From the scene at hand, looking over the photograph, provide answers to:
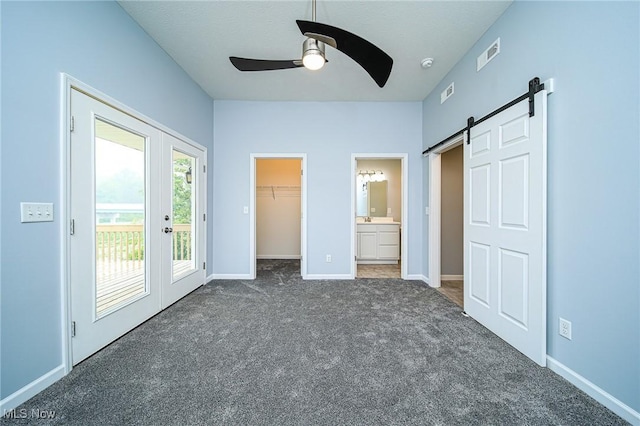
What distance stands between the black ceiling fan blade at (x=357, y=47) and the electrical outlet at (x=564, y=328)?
2.04 m

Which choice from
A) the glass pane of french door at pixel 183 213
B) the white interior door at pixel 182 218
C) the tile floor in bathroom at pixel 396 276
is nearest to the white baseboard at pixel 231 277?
the white interior door at pixel 182 218

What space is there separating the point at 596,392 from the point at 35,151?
3.57m

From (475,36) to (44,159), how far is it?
3.62 meters

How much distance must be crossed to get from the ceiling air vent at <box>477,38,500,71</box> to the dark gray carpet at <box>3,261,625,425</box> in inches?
98.8

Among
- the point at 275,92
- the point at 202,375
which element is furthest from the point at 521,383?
the point at 275,92

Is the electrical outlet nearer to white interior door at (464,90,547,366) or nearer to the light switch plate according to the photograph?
white interior door at (464,90,547,366)

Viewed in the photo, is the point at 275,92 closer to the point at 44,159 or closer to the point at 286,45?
the point at 286,45

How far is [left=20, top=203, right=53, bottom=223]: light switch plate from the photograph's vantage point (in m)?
1.36

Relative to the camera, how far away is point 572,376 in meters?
1.49

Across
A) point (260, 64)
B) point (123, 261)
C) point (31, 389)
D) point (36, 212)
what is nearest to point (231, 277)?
point (123, 261)

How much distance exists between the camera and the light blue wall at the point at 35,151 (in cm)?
129

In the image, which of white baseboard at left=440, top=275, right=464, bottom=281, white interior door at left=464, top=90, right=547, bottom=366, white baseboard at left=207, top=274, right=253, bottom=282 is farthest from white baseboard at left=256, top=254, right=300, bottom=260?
white interior door at left=464, top=90, right=547, bottom=366

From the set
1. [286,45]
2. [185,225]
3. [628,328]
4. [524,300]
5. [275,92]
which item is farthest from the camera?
[275,92]

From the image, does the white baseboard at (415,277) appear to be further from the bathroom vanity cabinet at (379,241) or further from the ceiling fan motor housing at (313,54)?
the ceiling fan motor housing at (313,54)
